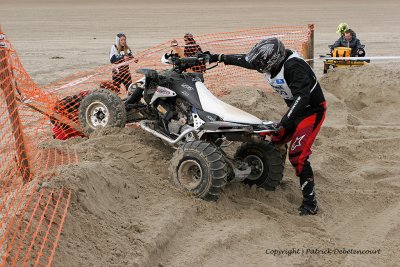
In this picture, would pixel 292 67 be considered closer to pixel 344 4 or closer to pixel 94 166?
pixel 94 166

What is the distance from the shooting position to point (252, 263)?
4977 millimetres

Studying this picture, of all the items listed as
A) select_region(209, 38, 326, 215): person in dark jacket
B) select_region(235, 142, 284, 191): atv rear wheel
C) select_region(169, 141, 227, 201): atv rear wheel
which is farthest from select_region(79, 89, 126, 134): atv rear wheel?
select_region(209, 38, 326, 215): person in dark jacket

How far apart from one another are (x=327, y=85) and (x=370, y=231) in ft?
22.9

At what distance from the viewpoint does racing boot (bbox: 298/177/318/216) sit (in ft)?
20.1

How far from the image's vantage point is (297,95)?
229 inches

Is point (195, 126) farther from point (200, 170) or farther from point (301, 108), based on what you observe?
point (301, 108)

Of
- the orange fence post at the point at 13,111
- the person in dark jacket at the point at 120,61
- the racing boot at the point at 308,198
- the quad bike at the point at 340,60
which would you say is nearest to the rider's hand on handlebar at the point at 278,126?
the racing boot at the point at 308,198

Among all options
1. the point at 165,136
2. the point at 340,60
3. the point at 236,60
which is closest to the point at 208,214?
the point at 165,136

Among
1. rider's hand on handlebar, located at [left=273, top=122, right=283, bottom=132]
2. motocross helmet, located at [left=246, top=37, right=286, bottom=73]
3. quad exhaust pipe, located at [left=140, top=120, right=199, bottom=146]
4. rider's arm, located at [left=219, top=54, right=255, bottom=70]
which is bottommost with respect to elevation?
quad exhaust pipe, located at [left=140, top=120, right=199, bottom=146]

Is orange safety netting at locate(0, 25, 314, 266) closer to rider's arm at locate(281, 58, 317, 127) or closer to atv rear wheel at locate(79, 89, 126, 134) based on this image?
atv rear wheel at locate(79, 89, 126, 134)

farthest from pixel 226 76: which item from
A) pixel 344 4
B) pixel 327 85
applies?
pixel 344 4

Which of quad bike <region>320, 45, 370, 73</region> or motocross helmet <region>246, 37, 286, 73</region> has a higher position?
motocross helmet <region>246, 37, 286, 73</region>

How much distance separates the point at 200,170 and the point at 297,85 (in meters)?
1.41

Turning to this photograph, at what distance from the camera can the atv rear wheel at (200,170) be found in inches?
229
